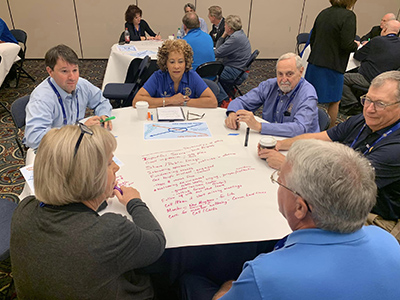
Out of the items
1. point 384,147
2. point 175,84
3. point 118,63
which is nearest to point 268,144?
point 384,147

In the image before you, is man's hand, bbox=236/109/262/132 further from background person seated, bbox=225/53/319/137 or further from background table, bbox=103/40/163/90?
background table, bbox=103/40/163/90

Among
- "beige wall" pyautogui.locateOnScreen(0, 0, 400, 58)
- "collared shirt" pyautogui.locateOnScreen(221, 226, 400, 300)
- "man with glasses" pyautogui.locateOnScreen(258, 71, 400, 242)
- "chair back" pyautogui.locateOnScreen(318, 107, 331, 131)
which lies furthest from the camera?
"beige wall" pyautogui.locateOnScreen(0, 0, 400, 58)

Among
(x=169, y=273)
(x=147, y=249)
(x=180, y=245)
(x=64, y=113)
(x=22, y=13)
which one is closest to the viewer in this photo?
(x=147, y=249)

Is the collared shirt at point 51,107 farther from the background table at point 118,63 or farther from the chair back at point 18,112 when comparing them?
the background table at point 118,63

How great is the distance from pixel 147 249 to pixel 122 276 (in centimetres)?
14

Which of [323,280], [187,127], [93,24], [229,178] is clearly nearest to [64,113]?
[187,127]

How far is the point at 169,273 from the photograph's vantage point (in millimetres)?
1656

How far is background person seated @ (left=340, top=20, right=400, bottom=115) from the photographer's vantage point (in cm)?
429

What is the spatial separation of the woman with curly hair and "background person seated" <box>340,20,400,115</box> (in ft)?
10.1

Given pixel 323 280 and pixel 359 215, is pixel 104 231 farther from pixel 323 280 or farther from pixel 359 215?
pixel 359 215

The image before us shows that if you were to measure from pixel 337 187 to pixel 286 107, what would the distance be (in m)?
1.70

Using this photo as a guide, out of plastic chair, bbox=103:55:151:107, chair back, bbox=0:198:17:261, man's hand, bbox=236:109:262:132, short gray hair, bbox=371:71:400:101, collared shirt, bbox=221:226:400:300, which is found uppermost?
short gray hair, bbox=371:71:400:101

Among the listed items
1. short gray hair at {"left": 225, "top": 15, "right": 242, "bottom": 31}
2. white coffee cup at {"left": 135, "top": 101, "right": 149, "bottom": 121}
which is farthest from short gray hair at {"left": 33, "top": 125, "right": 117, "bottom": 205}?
short gray hair at {"left": 225, "top": 15, "right": 242, "bottom": 31}

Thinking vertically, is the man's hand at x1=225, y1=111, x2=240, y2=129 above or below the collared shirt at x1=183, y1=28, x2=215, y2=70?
below
